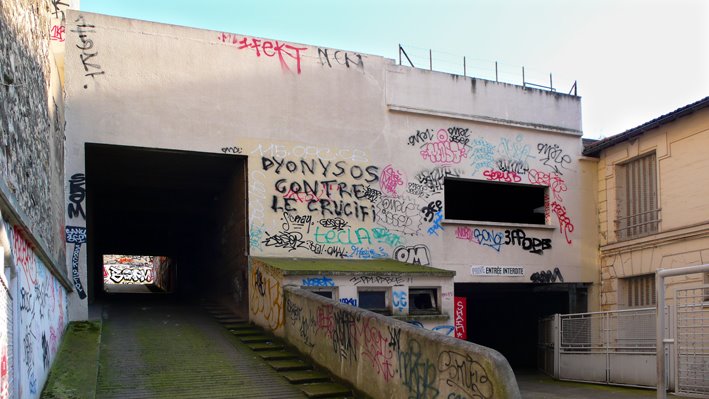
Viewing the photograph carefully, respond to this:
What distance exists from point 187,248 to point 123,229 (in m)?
2.80

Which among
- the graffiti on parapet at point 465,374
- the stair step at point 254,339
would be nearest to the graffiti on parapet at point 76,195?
the stair step at point 254,339

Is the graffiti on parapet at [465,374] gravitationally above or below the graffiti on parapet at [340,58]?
below

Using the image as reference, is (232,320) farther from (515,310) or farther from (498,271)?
(515,310)

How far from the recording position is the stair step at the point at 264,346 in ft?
44.5

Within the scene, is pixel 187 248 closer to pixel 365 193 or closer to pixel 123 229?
pixel 123 229

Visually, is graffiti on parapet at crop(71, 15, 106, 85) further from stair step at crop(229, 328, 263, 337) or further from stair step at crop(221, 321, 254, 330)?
stair step at crop(229, 328, 263, 337)

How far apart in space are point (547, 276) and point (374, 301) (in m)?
6.77

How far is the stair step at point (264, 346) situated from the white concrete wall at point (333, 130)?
10.2ft

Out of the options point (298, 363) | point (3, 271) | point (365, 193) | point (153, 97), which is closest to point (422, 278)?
point (365, 193)

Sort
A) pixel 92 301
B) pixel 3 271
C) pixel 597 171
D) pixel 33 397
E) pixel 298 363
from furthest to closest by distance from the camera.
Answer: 1. pixel 597 171
2. pixel 92 301
3. pixel 298 363
4. pixel 33 397
5. pixel 3 271

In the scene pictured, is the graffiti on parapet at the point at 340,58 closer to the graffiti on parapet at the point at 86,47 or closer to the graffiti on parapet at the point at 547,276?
the graffiti on parapet at the point at 86,47

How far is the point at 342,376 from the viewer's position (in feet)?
37.0

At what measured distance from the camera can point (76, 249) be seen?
14938mm

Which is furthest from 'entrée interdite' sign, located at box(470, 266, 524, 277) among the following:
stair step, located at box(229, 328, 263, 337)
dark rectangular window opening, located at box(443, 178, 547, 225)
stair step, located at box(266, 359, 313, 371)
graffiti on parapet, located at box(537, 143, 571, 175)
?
stair step, located at box(266, 359, 313, 371)
